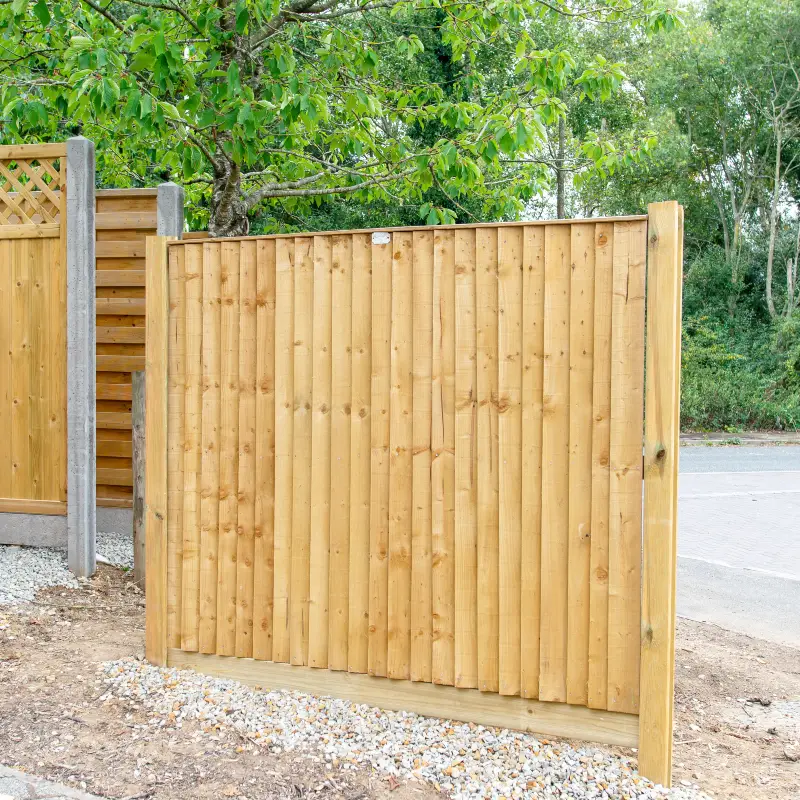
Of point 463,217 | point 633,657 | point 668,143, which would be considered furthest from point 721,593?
point 668,143

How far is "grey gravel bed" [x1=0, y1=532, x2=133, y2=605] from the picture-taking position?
4.68m

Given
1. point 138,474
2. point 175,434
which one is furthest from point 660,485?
point 138,474

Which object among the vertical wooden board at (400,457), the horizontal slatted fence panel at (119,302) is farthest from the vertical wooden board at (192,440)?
the horizontal slatted fence panel at (119,302)

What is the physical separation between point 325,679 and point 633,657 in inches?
49.9

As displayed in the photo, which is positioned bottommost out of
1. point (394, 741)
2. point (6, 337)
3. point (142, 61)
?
point (394, 741)

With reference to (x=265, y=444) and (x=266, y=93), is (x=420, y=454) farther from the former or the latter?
(x=266, y=93)

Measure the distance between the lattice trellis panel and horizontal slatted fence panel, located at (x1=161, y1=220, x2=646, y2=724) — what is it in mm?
1979

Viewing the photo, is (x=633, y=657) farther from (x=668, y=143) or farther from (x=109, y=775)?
→ (x=668, y=143)

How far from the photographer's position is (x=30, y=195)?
16.7 ft

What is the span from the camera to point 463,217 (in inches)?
625

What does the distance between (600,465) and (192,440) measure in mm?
1756

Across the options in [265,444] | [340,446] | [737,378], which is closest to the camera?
[340,446]

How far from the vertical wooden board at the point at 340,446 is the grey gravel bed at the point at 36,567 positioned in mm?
2177

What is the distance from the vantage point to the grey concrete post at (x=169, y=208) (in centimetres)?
531
